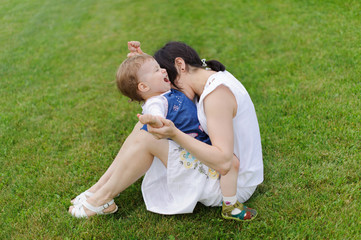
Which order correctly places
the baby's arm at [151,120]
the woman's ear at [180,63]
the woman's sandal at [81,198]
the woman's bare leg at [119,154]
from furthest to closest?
1. the woman's sandal at [81,198]
2. the woman's bare leg at [119,154]
3. the woman's ear at [180,63]
4. the baby's arm at [151,120]

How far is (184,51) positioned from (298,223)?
157 centimetres

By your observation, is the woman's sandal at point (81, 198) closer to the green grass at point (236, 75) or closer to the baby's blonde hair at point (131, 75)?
the green grass at point (236, 75)

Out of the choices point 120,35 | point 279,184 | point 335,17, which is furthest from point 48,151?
point 335,17

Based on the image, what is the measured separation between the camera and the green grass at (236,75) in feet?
9.37

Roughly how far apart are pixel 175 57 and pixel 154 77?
0.75ft

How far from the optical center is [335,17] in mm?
6352

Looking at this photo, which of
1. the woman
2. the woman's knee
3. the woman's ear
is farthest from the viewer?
the woman's ear

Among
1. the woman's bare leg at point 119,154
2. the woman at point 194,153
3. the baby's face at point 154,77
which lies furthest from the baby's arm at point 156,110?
the woman's bare leg at point 119,154

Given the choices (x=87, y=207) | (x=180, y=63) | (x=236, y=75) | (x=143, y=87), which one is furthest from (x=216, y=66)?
(x=236, y=75)

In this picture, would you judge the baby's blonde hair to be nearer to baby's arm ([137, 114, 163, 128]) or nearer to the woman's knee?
baby's arm ([137, 114, 163, 128])

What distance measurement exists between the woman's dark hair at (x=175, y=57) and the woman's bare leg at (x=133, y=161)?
532 millimetres

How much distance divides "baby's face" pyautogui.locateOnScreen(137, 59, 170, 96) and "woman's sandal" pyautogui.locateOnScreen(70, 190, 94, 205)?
1083 millimetres

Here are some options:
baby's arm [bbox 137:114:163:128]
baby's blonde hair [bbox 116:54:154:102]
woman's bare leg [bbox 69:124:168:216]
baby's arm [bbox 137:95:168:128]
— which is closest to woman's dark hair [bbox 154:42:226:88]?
baby's blonde hair [bbox 116:54:154:102]

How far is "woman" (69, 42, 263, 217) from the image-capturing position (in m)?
2.47
